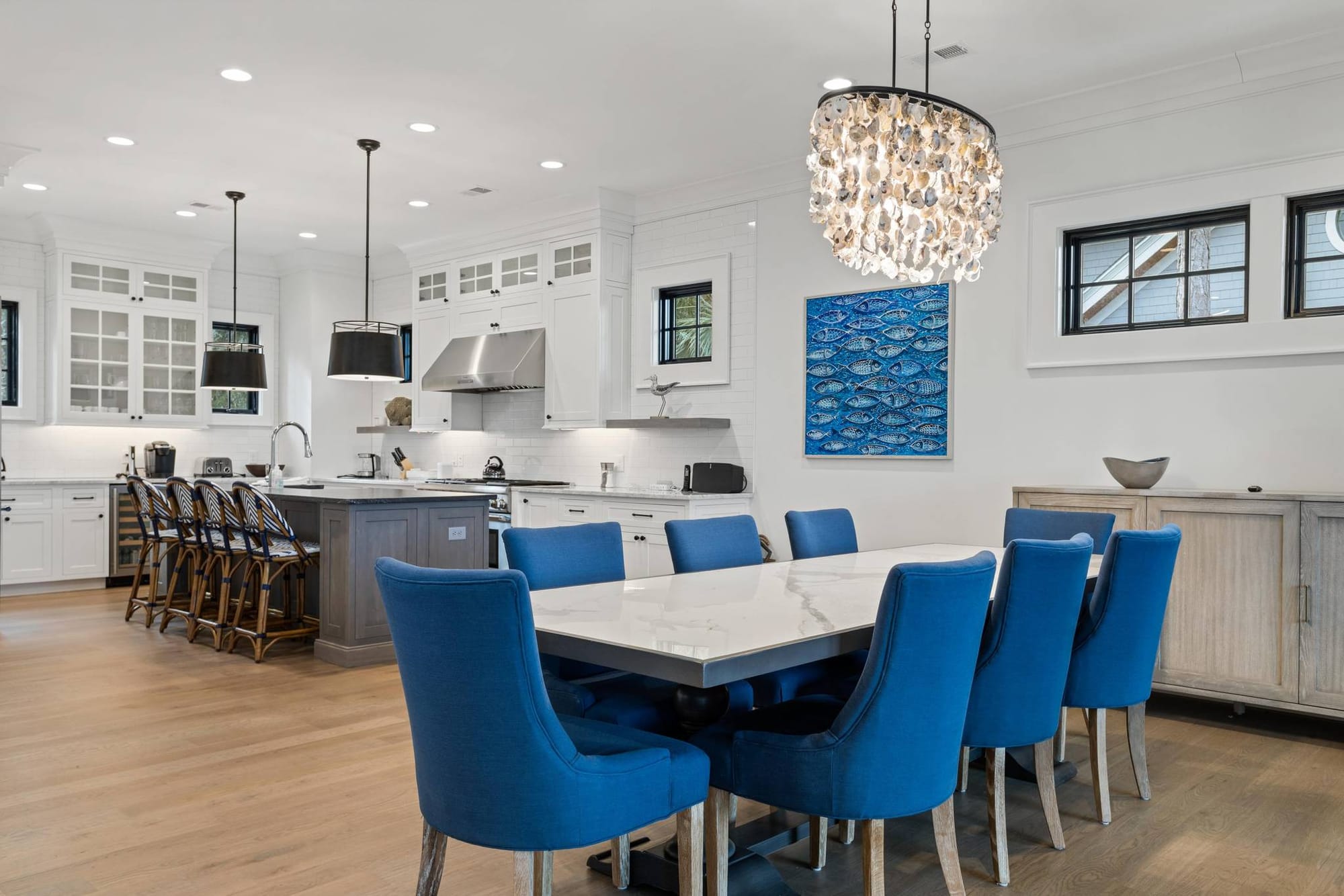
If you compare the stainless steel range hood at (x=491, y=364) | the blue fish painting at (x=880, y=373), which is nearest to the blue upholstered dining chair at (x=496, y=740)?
the blue fish painting at (x=880, y=373)

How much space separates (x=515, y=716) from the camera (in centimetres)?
183

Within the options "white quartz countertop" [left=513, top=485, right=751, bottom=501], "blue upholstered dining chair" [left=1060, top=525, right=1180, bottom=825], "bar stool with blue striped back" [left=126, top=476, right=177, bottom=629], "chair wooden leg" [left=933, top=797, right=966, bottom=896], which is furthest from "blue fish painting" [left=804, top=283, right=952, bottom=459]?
"bar stool with blue striped back" [left=126, top=476, right=177, bottom=629]

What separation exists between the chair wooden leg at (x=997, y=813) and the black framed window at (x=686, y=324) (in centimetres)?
416

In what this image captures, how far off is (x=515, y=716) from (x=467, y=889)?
40.0 inches

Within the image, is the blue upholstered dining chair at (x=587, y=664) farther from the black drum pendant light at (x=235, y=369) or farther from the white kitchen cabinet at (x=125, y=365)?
the white kitchen cabinet at (x=125, y=365)

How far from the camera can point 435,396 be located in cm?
829

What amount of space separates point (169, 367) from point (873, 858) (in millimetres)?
8028

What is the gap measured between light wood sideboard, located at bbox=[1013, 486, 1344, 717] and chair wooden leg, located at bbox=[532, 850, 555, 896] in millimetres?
3087

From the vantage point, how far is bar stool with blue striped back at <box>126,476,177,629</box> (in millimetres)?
6172

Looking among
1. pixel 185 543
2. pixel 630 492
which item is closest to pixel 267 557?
pixel 185 543

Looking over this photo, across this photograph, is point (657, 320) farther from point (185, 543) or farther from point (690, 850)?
point (690, 850)

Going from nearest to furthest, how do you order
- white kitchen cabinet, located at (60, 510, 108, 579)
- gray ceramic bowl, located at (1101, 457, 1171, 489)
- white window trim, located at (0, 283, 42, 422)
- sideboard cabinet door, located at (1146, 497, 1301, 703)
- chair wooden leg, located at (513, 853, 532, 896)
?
chair wooden leg, located at (513, 853, 532, 896), sideboard cabinet door, located at (1146, 497, 1301, 703), gray ceramic bowl, located at (1101, 457, 1171, 489), white kitchen cabinet, located at (60, 510, 108, 579), white window trim, located at (0, 283, 42, 422)

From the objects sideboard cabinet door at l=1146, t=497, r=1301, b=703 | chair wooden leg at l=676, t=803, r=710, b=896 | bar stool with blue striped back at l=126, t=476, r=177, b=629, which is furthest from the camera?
bar stool with blue striped back at l=126, t=476, r=177, b=629

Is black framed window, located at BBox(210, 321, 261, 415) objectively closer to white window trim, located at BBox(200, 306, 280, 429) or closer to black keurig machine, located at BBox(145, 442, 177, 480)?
white window trim, located at BBox(200, 306, 280, 429)
